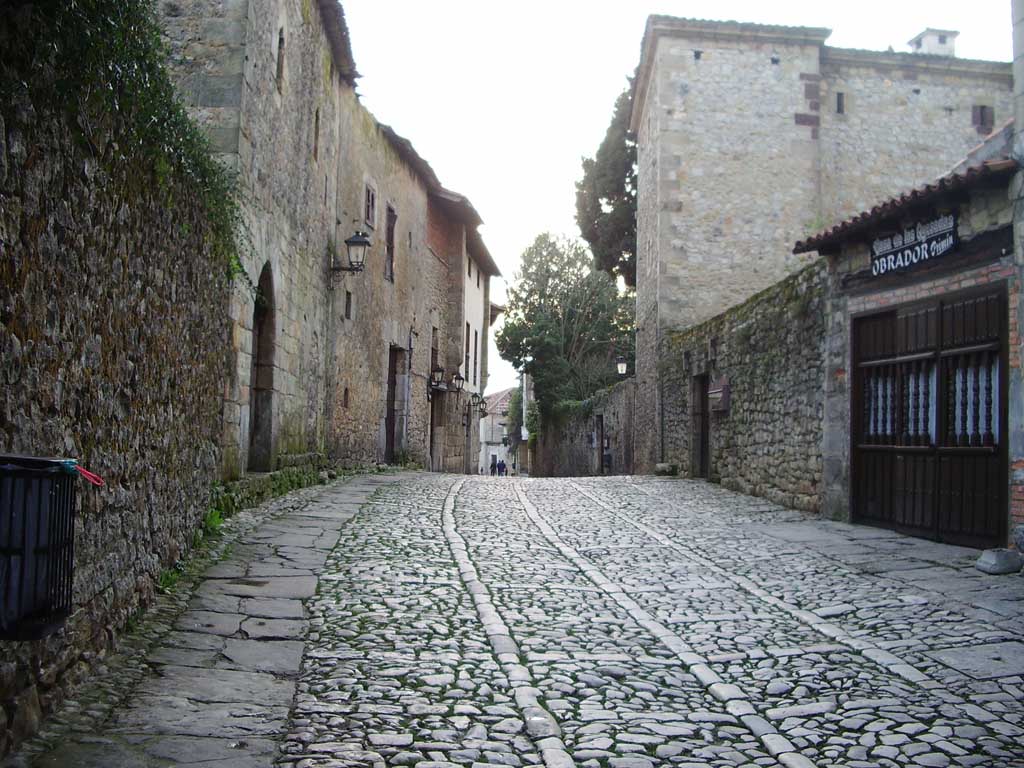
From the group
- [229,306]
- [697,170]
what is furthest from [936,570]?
[697,170]

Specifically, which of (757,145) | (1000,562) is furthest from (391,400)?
(1000,562)

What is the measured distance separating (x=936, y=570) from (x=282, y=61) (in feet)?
28.5

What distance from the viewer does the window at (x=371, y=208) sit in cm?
1700

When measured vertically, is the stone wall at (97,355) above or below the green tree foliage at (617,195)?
below

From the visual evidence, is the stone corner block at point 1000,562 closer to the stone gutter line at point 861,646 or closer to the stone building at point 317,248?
the stone gutter line at point 861,646

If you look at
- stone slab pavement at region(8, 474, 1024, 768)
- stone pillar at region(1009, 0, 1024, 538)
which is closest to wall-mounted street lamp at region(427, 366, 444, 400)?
stone slab pavement at region(8, 474, 1024, 768)

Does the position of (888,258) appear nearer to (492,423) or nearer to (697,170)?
Result: (697,170)

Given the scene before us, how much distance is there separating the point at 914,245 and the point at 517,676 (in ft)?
21.8

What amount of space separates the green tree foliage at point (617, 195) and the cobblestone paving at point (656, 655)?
23555 mm

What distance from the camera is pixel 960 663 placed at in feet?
15.2

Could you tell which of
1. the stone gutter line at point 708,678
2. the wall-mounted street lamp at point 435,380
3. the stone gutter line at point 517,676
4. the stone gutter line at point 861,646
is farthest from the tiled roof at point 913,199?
the wall-mounted street lamp at point 435,380

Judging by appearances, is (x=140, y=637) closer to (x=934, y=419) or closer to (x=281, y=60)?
(x=934, y=419)

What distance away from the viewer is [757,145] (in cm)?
2180

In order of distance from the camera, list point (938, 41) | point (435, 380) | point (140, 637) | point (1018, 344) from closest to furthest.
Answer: point (140, 637) → point (1018, 344) → point (435, 380) → point (938, 41)
